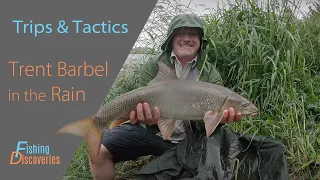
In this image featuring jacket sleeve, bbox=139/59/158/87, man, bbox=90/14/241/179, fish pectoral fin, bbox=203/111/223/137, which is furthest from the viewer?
jacket sleeve, bbox=139/59/158/87

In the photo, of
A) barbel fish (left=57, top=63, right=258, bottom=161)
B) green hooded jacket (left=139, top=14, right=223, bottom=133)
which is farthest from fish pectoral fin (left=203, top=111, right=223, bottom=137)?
green hooded jacket (left=139, top=14, right=223, bottom=133)

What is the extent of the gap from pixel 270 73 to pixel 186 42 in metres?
0.74

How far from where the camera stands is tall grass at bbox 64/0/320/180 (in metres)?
2.81

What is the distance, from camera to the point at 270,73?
318 cm

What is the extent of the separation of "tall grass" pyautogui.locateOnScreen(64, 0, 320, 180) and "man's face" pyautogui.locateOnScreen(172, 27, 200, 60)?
0.56 m

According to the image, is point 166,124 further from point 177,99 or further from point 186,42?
point 186,42

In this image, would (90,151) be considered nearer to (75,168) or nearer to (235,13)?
(75,168)

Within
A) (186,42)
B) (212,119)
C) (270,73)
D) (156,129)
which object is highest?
(186,42)

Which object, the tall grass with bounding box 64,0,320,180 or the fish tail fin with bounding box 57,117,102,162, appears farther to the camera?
the tall grass with bounding box 64,0,320,180

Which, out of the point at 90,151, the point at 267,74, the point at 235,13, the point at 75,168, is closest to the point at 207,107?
the point at 90,151

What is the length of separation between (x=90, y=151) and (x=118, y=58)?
1.79 metres

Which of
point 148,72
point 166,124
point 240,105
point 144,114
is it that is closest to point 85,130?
point 144,114

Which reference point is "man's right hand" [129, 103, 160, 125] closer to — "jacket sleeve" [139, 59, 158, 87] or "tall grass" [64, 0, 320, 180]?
"jacket sleeve" [139, 59, 158, 87]

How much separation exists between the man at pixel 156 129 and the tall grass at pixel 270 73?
0.33 metres
